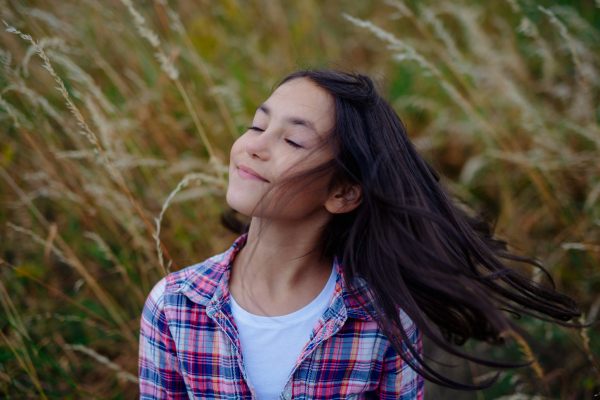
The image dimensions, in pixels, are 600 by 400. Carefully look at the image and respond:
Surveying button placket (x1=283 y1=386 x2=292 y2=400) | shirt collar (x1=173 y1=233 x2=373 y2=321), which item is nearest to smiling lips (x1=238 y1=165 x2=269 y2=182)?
shirt collar (x1=173 y1=233 x2=373 y2=321)

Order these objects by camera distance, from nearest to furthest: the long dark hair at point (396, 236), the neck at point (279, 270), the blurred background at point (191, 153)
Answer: the long dark hair at point (396, 236)
the neck at point (279, 270)
the blurred background at point (191, 153)

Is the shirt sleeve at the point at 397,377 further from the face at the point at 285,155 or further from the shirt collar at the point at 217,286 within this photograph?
the face at the point at 285,155

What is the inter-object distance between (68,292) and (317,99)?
1.72 m

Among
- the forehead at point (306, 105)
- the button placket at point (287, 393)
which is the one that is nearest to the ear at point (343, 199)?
the forehead at point (306, 105)

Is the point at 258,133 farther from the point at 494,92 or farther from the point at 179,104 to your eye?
the point at 494,92

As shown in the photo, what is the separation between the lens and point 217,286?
986 mm

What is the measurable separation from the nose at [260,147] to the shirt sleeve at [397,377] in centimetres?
65

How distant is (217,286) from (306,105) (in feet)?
1.77

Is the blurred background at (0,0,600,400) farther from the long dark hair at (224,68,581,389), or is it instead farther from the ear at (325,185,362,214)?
the ear at (325,185,362,214)

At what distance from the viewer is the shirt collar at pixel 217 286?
0.96 m

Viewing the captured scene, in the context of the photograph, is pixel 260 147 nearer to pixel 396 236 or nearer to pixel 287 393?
pixel 396 236

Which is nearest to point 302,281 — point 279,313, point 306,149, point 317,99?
point 279,313

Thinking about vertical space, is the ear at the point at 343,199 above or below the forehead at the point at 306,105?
below

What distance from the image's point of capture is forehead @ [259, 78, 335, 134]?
92cm
